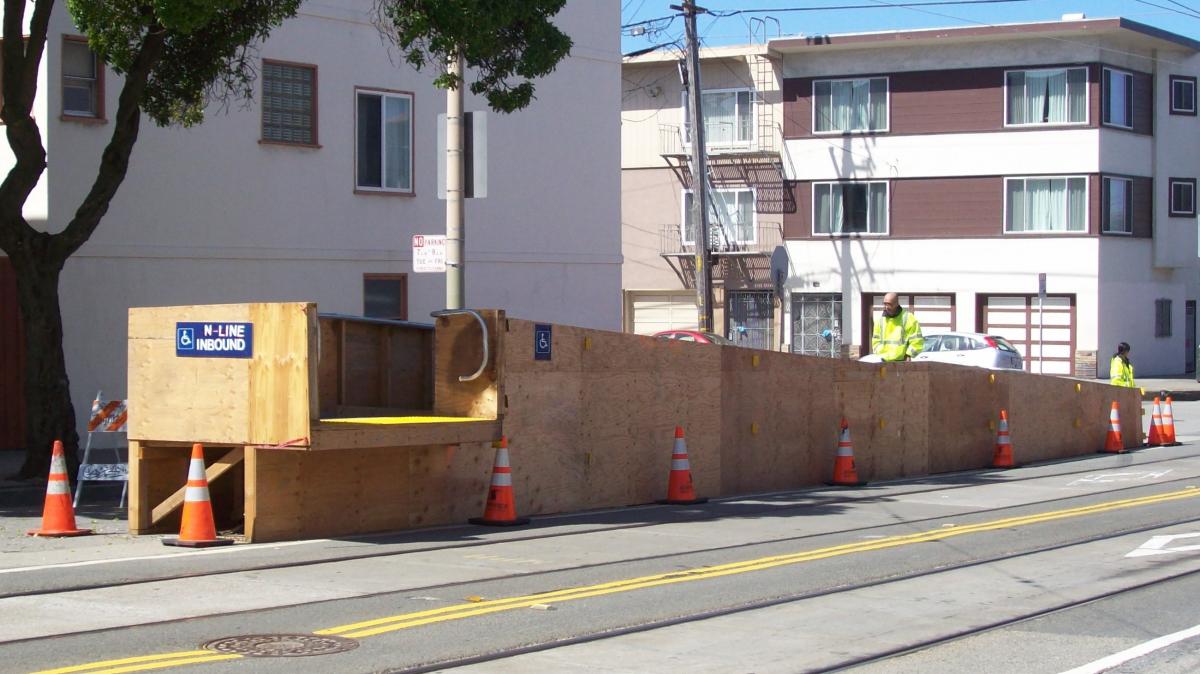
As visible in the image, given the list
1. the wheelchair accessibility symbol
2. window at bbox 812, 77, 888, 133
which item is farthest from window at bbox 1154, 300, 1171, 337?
the wheelchair accessibility symbol

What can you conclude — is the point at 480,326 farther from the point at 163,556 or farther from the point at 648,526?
the point at 163,556

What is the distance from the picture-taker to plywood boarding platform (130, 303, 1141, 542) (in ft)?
38.7

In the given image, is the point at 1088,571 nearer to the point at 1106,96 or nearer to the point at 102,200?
the point at 102,200

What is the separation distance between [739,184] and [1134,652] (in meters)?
39.9

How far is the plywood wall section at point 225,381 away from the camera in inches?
451

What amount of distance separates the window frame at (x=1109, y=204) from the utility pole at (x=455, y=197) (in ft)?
99.9

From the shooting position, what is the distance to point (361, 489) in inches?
496

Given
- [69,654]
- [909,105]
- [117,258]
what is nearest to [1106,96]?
[909,105]

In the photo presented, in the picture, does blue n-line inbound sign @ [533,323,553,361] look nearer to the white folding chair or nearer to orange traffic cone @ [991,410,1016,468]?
the white folding chair

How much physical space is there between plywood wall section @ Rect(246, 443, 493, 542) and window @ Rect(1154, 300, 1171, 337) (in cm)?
3631

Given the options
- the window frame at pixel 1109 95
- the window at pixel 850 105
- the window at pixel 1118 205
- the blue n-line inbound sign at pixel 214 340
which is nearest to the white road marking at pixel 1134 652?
the blue n-line inbound sign at pixel 214 340

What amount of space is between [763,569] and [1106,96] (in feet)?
119

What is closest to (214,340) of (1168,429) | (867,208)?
(1168,429)

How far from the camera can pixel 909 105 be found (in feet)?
146
